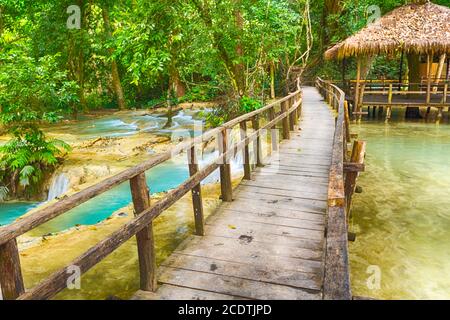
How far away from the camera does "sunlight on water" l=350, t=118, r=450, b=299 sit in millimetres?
5156

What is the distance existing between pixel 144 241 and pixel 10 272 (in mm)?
1372

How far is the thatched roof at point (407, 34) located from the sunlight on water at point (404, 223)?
544 cm

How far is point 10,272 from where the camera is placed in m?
2.15

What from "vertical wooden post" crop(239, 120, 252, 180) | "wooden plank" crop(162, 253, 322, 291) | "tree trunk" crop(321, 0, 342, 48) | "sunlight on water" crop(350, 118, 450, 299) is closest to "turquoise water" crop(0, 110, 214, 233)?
"vertical wooden post" crop(239, 120, 252, 180)

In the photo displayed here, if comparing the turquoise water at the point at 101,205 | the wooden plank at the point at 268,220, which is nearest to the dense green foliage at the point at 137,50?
the turquoise water at the point at 101,205

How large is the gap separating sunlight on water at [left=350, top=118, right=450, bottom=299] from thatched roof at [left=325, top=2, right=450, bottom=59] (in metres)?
5.44

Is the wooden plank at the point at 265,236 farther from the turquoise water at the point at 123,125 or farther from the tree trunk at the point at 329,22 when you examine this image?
the tree trunk at the point at 329,22

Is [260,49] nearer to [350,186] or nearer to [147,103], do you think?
[350,186]

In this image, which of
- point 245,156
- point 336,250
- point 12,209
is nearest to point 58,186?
point 12,209

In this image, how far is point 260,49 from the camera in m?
14.4

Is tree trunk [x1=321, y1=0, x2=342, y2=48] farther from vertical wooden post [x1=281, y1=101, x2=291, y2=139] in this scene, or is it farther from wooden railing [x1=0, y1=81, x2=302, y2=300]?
wooden railing [x1=0, y1=81, x2=302, y2=300]

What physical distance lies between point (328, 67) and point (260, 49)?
1949 cm

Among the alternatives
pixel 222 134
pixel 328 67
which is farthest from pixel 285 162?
pixel 328 67
